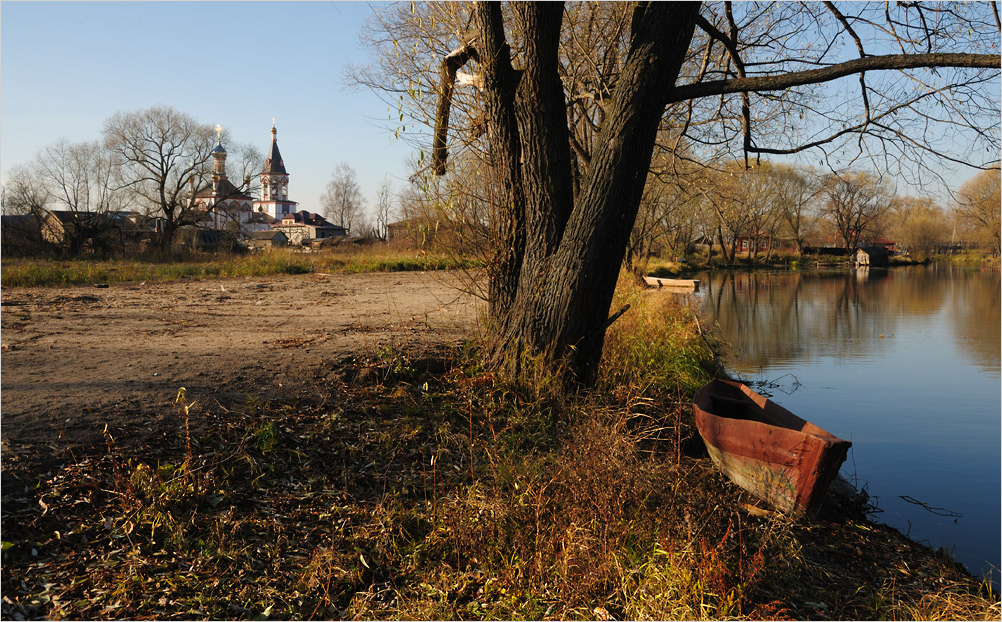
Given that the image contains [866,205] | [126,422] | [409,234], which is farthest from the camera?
[866,205]

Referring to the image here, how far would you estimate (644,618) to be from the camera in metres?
3.71

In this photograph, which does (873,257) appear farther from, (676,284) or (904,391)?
(904,391)

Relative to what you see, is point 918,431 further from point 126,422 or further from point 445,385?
point 126,422

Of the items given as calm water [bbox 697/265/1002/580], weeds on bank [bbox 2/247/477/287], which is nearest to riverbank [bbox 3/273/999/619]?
calm water [bbox 697/265/1002/580]

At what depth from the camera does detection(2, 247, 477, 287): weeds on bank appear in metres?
14.6

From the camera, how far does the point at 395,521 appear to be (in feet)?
15.1

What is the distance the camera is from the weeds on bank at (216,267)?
575 inches

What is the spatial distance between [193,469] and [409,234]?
3798 mm

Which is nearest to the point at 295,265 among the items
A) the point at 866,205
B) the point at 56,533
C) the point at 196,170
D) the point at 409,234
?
the point at 409,234

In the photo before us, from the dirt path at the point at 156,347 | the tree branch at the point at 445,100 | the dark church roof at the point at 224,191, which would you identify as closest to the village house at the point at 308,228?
the dark church roof at the point at 224,191

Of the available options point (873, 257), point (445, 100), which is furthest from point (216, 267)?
point (873, 257)

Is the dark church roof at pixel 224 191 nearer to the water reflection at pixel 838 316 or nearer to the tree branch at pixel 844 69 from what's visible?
the water reflection at pixel 838 316

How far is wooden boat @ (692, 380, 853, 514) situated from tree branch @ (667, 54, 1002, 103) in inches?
115

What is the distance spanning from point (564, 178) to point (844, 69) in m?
2.64
